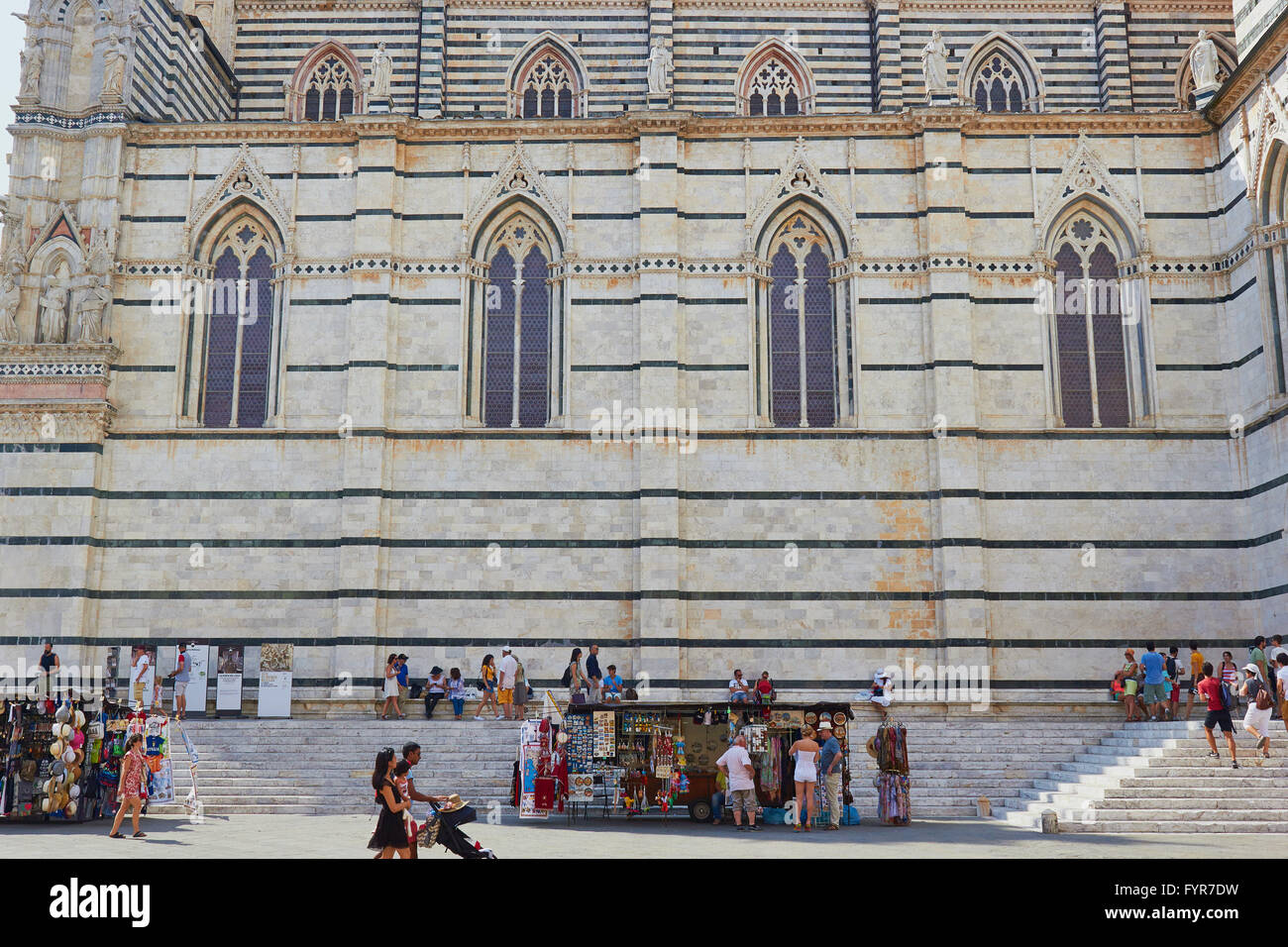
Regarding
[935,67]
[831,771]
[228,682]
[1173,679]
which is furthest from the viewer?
[935,67]

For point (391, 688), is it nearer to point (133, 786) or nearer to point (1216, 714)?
point (133, 786)

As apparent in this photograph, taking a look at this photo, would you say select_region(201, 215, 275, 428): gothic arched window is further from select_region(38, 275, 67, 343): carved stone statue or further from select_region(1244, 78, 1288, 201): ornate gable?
select_region(1244, 78, 1288, 201): ornate gable

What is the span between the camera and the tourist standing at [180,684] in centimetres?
2095

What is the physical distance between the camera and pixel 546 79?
2931 centimetres

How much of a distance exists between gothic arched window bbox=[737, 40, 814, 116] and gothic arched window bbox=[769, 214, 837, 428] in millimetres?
6226

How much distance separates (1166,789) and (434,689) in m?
11.6

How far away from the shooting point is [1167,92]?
1133 inches

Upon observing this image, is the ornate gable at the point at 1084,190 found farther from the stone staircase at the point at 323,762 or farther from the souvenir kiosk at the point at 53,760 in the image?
the souvenir kiosk at the point at 53,760

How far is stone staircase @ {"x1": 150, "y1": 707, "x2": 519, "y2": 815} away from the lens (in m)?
17.5

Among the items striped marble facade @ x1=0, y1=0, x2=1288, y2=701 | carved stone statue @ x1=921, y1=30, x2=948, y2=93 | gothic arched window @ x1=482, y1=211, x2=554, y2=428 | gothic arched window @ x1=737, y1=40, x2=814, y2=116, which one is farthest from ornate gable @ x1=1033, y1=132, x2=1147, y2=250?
gothic arched window @ x1=482, y1=211, x2=554, y2=428

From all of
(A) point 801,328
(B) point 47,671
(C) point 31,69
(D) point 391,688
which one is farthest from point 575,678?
(C) point 31,69

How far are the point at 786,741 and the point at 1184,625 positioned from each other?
10040mm

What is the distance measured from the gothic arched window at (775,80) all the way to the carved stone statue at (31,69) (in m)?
15.0
